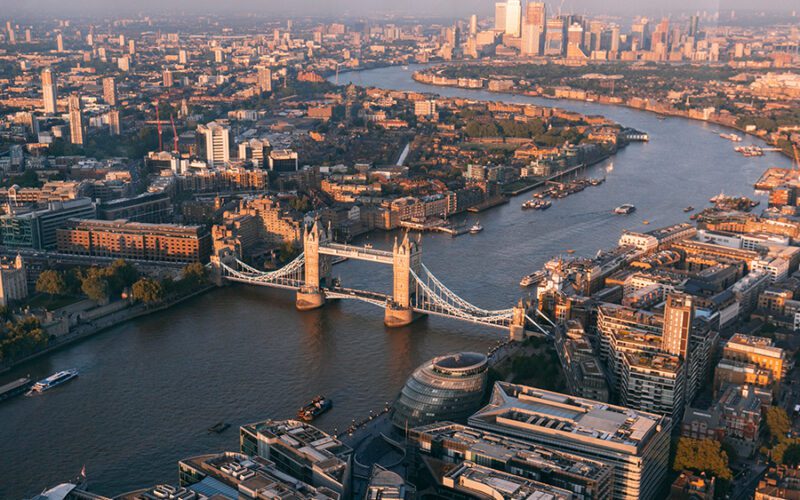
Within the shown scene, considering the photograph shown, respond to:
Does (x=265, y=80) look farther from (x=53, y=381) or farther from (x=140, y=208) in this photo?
(x=53, y=381)

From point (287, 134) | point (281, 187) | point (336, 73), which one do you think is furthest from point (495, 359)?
point (336, 73)

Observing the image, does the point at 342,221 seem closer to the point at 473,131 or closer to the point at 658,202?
the point at 658,202

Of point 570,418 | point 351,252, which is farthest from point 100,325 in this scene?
point 570,418

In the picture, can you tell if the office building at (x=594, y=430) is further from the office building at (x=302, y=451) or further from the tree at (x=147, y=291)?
the tree at (x=147, y=291)

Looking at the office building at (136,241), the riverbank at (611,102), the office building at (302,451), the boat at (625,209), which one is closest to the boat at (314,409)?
the office building at (302,451)

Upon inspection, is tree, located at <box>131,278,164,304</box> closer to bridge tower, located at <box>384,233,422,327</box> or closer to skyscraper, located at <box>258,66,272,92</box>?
bridge tower, located at <box>384,233,422,327</box>

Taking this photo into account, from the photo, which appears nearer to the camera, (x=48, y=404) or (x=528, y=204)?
(x=48, y=404)

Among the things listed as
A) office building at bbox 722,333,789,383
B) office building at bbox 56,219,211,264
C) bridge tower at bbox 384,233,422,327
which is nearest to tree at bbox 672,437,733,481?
office building at bbox 722,333,789,383
